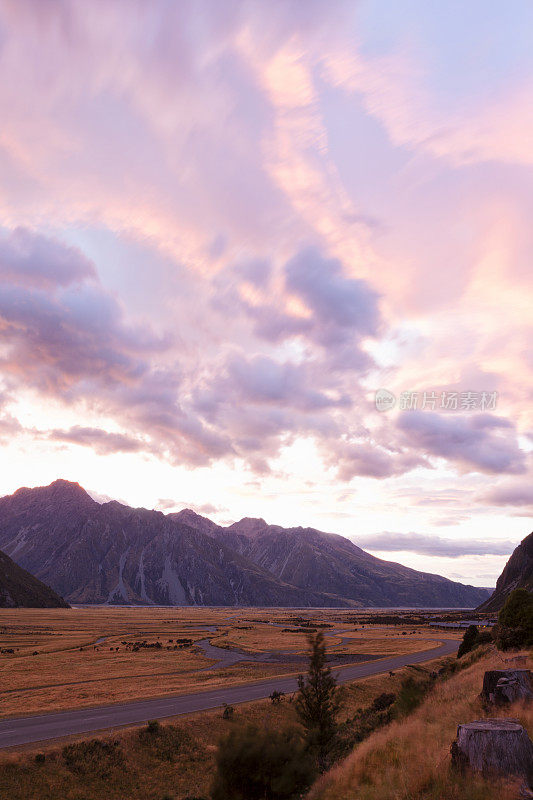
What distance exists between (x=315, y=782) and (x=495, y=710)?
7.31 m

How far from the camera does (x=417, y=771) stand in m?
12.3

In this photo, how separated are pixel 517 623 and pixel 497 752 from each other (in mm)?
41087

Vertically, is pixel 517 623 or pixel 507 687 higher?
pixel 507 687

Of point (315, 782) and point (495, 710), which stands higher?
point (495, 710)

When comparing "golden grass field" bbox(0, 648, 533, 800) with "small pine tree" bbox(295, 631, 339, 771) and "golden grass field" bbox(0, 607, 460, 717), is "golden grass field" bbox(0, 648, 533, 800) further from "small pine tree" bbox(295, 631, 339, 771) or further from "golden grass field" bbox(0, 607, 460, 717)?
"golden grass field" bbox(0, 607, 460, 717)

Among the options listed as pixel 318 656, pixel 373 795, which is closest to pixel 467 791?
pixel 373 795

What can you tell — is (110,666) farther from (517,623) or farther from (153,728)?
(517,623)

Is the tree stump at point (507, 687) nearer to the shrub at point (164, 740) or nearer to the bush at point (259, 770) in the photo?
the bush at point (259, 770)

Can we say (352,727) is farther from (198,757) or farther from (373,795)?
(373,795)

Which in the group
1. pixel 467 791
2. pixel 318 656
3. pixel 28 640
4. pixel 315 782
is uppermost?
pixel 467 791

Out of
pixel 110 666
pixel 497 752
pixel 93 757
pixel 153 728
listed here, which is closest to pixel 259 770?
pixel 497 752

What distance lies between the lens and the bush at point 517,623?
42406 mm

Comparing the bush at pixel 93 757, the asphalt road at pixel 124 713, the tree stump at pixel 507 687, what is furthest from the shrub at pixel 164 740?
the tree stump at pixel 507 687

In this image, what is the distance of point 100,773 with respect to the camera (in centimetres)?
2561
